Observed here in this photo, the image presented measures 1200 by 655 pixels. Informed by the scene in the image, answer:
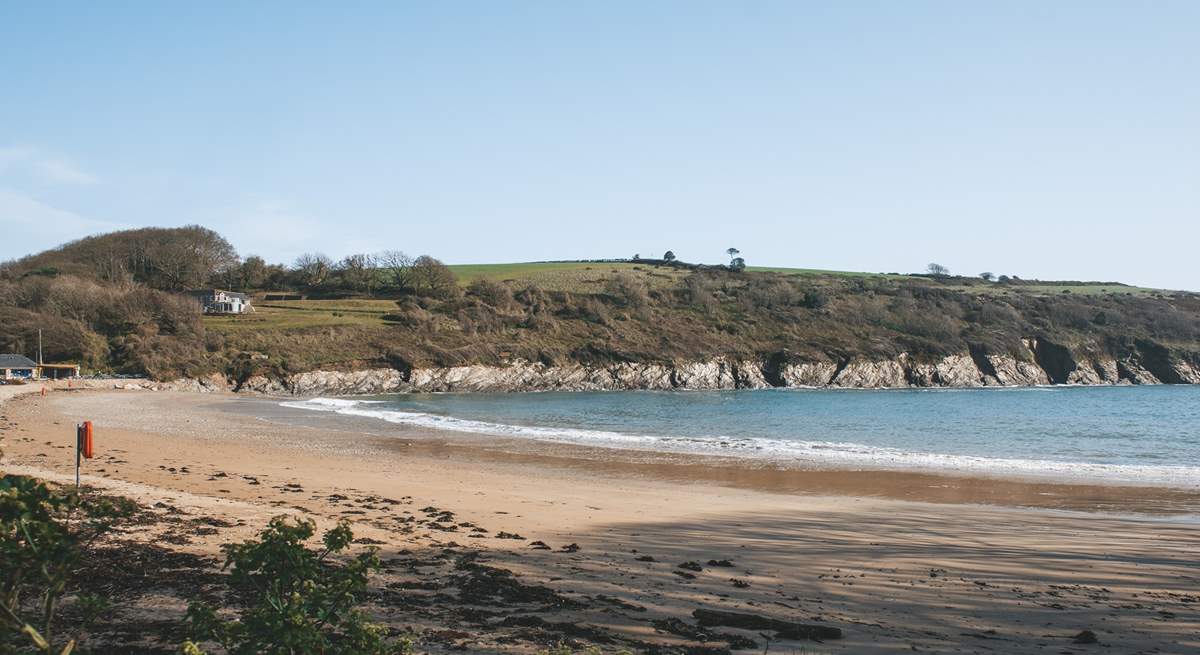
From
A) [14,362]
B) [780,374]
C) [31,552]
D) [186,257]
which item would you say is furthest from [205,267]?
[31,552]

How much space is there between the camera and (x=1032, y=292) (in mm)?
118375

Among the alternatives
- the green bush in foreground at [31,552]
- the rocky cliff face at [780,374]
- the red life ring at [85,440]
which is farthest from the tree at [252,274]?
the green bush in foreground at [31,552]

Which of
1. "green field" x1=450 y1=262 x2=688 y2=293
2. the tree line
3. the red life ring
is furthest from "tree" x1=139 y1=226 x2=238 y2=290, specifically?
the red life ring

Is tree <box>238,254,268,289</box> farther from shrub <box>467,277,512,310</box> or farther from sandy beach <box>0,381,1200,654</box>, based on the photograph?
sandy beach <box>0,381,1200,654</box>

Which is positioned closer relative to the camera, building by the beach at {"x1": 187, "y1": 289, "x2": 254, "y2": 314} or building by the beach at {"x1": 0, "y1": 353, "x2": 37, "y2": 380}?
building by the beach at {"x1": 0, "y1": 353, "x2": 37, "y2": 380}

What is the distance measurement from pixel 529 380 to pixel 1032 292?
8614 cm

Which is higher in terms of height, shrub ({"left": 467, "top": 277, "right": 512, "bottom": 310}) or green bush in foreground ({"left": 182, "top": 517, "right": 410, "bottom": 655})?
shrub ({"left": 467, "top": 277, "right": 512, "bottom": 310})

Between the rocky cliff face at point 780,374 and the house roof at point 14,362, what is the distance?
10.3m

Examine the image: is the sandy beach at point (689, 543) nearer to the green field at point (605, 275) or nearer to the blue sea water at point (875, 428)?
the blue sea water at point (875, 428)

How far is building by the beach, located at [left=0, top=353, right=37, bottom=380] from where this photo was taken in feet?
185

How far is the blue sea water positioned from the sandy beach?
419 centimetres

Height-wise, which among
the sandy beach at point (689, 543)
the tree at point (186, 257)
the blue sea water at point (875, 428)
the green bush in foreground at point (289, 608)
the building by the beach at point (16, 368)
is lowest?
the blue sea water at point (875, 428)

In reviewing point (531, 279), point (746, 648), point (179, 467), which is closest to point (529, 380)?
point (531, 279)

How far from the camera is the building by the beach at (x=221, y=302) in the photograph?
85062 millimetres
